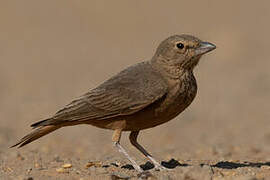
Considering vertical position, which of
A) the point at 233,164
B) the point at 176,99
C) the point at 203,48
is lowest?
the point at 233,164

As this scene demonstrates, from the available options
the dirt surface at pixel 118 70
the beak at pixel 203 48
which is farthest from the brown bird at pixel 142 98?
the dirt surface at pixel 118 70

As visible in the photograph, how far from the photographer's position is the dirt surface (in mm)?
9117

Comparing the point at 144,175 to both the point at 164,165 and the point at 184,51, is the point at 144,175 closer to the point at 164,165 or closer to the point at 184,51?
the point at 164,165

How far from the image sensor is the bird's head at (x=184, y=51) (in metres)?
8.75

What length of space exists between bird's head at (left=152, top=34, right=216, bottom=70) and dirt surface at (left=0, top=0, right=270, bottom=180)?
1.37 metres

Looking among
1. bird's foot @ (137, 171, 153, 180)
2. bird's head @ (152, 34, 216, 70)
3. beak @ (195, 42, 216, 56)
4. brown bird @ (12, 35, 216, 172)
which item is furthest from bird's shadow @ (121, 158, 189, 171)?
beak @ (195, 42, 216, 56)

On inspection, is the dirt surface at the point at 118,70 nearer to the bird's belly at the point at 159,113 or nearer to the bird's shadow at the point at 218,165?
the bird's shadow at the point at 218,165

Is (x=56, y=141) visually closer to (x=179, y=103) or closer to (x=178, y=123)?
(x=178, y=123)

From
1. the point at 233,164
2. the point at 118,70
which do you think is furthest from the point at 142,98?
the point at 118,70

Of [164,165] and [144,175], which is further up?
[144,175]

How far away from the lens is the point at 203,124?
581 inches

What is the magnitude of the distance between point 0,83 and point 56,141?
22.0 ft

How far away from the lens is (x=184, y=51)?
347 inches

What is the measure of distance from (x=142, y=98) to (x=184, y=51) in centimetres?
93
